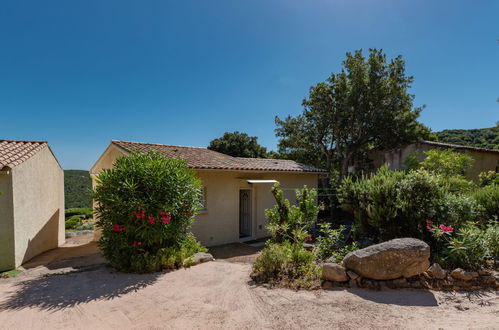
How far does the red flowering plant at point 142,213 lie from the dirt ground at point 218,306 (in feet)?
3.02

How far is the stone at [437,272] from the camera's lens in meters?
5.79

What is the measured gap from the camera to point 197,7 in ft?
34.1

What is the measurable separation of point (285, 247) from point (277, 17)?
9.89 m

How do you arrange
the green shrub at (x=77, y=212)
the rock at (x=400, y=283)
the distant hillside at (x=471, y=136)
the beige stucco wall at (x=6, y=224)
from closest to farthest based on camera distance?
1. the rock at (x=400, y=283)
2. the beige stucco wall at (x=6, y=224)
3. the green shrub at (x=77, y=212)
4. the distant hillside at (x=471, y=136)

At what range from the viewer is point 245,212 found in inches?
565

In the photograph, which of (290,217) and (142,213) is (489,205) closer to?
(290,217)

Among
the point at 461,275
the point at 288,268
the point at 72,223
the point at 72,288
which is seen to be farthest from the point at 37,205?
the point at 461,275

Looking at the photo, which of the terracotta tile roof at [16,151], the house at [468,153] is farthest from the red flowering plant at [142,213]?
the house at [468,153]

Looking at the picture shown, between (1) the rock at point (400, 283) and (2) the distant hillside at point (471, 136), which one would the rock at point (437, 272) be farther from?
(2) the distant hillside at point (471, 136)

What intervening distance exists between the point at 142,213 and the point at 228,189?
5.93 m

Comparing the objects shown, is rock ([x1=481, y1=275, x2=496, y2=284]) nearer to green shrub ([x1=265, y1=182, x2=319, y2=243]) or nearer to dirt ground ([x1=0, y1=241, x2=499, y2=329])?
dirt ground ([x1=0, y1=241, x2=499, y2=329])

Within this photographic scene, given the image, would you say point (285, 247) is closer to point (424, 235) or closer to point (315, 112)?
point (424, 235)

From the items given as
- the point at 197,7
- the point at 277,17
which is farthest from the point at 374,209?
the point at 197,7

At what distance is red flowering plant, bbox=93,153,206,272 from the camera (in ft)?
23.8
